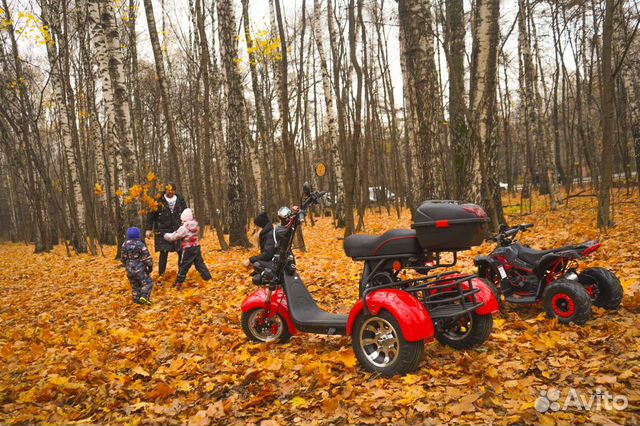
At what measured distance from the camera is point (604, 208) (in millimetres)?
8570

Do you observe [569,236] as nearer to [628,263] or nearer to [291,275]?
[628,263]

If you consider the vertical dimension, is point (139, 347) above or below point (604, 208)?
below

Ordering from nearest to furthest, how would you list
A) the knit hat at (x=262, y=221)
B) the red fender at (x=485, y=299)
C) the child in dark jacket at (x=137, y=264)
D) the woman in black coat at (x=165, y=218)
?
the red fender at (x=485, y=299) → the knit hat at (x=262, y=221) → the child in dark jacket at (x=137, y=264) → the woman in black coat at (x=165, y=218)

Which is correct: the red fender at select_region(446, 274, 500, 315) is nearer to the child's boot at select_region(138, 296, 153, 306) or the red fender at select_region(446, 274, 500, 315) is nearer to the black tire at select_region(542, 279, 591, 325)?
the black tire at select_region(542, 279, 591, 325)

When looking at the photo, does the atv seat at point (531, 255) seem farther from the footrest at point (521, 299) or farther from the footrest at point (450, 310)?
the footrest at point (450, 310)

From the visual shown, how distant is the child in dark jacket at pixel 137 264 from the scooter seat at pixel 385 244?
481 centimetres

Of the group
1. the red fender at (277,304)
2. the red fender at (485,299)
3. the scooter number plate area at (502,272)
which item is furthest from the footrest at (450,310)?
the red fender at (277,304)

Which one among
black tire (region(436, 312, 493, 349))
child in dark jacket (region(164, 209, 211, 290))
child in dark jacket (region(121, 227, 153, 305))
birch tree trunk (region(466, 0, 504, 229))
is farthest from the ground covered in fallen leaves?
birch tree trunk (region(466, 0, 504, 229))

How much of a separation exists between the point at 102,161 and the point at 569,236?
18159 millimetres

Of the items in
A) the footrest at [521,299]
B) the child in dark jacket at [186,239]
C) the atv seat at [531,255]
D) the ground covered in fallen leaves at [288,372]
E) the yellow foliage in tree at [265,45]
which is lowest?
the ground covered in fallen leaves at [288,372]

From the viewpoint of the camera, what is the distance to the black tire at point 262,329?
488cm

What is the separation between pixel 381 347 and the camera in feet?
12.5

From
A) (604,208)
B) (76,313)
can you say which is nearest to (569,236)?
(604,208)

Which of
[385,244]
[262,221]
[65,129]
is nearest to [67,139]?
[65,129]
